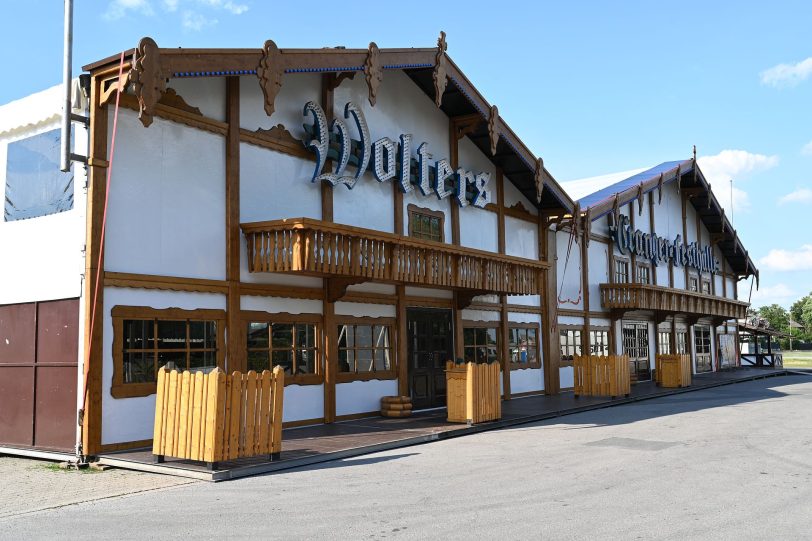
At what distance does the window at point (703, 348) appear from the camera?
1411 inches

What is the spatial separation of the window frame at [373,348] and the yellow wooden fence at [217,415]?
4989 millimetres

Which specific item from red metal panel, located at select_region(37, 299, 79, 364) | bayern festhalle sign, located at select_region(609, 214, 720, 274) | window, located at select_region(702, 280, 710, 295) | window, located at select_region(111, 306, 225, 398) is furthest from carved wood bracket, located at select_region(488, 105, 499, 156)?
window, located at select_region(702, 280, 710, 295)

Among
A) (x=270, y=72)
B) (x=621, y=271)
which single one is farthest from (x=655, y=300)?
(x=270, y=72)

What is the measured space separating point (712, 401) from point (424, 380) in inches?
340

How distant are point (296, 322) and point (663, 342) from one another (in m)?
21.8

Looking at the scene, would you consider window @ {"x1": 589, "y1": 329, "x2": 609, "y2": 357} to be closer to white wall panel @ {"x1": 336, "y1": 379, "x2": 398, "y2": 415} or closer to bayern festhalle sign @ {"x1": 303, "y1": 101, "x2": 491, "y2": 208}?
bayern festhalle sign @ {"x1": 303, "y1": 101, "x2": 491, "y2": 208}

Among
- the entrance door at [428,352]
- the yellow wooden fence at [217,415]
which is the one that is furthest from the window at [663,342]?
the yellow wooden fence at [217,415]

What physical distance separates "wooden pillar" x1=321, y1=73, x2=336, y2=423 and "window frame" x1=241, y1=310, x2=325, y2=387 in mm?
102

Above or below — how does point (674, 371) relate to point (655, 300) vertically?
below

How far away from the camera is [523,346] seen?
72.6 ft

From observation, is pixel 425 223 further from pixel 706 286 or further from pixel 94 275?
→ pixel 706 286

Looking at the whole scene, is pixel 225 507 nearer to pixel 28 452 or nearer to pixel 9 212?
pixel 28 452

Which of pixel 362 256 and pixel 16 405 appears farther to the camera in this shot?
pixel 362 256

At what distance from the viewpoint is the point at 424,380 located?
18.1 m
